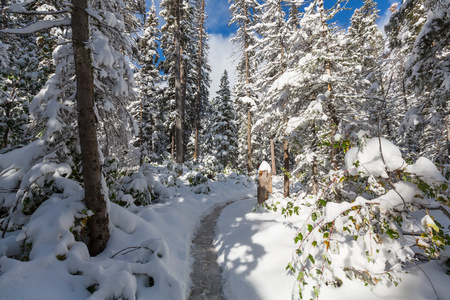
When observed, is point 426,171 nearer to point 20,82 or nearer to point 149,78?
point 20,82

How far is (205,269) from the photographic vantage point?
16.9 feet

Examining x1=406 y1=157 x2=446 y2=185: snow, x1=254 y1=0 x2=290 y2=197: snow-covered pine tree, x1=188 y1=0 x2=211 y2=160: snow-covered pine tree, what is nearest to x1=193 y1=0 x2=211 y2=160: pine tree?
x1=188 y1=0 x2=211 y2=160: snow-covered pine tree

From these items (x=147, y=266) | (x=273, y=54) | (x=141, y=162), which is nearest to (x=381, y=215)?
(x=147, y=266)

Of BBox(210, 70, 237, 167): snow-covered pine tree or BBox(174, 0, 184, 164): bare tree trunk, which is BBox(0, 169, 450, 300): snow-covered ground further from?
BBox(210, 70, 237, 167): snow-covered pine tree

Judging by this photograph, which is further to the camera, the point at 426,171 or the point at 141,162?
the point at 141,162

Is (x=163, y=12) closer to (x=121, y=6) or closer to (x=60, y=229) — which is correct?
(x=121, y=6)

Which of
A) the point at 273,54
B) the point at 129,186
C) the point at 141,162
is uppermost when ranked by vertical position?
the point at 273,54

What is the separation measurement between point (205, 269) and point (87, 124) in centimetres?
429

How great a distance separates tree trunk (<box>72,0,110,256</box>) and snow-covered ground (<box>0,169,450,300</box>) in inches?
13.7

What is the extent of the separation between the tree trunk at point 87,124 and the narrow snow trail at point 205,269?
87.4 inches

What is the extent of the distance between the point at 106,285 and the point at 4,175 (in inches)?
147

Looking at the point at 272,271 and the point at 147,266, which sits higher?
the point at 147,266

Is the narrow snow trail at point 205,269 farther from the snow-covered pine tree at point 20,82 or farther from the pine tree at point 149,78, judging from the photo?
the pine tree at point 149,78

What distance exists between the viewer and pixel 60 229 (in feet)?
11.4
